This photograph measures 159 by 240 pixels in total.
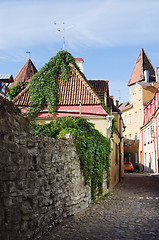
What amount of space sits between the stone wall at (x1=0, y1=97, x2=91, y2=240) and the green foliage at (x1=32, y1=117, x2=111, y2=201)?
1541 millimetres

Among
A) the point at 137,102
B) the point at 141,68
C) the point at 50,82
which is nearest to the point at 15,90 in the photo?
the point at 50,82

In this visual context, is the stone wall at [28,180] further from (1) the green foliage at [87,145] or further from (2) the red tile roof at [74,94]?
(2) the red tile roof at [74,94]

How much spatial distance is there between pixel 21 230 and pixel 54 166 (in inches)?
76.1

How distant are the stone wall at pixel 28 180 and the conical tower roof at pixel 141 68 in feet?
132

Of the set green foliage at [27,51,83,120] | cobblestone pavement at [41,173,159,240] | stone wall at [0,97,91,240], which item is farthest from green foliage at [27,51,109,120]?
stone wall at [0,97,91,240]

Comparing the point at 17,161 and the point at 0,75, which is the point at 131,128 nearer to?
the point at 0,75

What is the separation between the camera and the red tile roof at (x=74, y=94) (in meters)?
14.8

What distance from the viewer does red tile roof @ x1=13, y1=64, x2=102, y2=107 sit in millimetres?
14836

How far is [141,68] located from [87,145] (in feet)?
131

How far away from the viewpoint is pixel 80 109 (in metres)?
14.5

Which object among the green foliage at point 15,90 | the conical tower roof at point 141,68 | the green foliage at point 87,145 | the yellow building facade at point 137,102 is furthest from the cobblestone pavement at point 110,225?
the conical tower roof at point 141,68

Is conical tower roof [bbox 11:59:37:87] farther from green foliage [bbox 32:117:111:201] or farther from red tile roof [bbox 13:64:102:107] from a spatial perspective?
green foliage [bbox 32:117:111:201]

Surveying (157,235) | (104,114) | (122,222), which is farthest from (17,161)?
(104,114)

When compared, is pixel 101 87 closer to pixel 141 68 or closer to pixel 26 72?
pixel 26 72
